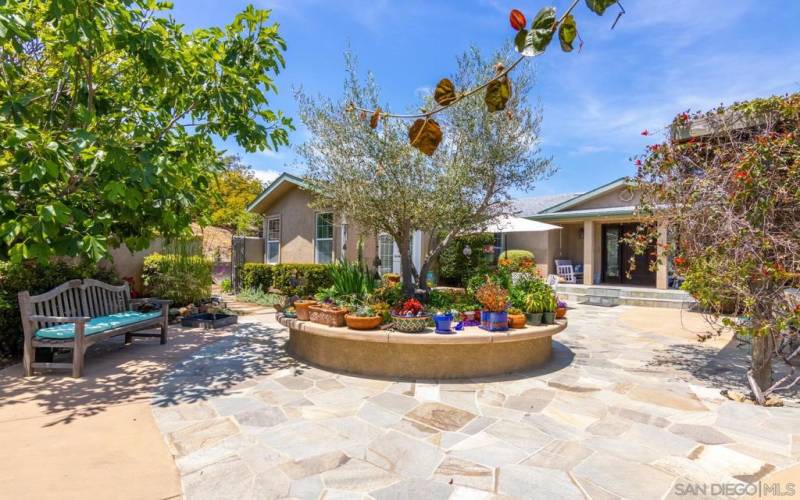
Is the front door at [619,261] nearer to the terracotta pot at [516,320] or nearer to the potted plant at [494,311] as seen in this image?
the terracotta pot at [516,320]

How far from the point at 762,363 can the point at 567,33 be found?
509 cm

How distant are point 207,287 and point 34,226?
684 cm

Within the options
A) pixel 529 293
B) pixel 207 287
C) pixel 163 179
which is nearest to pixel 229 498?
pixel 163 179

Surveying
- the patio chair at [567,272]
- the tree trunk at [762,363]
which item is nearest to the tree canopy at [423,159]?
the tree trunk at [762,363]

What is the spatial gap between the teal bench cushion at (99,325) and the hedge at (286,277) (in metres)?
4.34

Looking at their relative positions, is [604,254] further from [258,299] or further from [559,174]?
[258,299]

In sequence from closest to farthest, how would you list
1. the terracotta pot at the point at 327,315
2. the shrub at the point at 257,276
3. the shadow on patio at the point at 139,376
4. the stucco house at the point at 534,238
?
the shadow on patio at the point at 139,376
the terracotta pot at the point at 327,315
the stucco house at the point at 534,238
the shrub at the point at 257,276

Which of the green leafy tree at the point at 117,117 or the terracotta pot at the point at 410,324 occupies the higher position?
the green leafy tree at the point at 117,117

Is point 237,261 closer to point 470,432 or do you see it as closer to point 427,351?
point 427,351

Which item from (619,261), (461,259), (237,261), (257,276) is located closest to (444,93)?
(257,276)

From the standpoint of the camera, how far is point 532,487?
2.68 meters

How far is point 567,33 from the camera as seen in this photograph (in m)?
1.46

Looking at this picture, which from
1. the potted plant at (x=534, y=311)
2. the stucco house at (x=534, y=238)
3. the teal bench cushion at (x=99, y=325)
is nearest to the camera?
the teal bench cushion at (x=99, y=325)

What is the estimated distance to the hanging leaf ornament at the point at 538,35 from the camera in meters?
1.39
